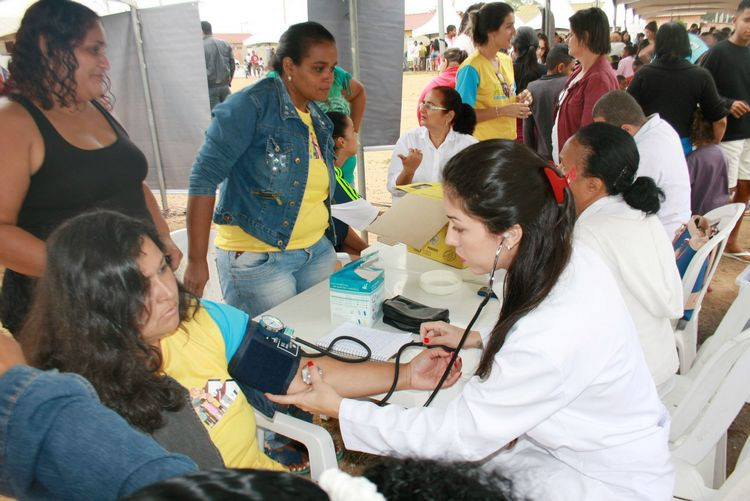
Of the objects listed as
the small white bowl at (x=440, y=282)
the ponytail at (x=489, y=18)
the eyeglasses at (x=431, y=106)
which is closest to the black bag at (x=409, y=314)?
the small white bowl at (x=440, y=282)

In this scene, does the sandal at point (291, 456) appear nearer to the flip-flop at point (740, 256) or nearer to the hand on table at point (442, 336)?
the hand on table at point (442, 336)

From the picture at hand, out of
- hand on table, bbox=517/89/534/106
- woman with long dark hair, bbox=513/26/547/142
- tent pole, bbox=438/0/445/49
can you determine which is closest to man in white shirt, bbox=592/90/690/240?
hand on table, bbox=517/89/534/106

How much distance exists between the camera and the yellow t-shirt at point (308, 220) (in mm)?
1949

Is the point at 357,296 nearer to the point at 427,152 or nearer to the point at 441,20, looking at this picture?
the point at 427,152

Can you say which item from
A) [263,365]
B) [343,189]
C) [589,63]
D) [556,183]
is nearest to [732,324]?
[556,183]

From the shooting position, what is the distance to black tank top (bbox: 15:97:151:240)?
4.73 feet

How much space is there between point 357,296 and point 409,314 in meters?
0.17

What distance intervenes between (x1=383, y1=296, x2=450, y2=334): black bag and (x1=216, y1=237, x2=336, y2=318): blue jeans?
44 centimetres

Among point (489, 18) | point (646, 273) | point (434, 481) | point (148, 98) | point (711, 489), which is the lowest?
point (711, 489)

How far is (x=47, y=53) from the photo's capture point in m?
1.45

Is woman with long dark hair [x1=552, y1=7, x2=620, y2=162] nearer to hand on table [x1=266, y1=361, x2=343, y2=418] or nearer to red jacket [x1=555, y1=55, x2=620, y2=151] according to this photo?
red jacket [x1=555, y1=55, x2=620, y2=151]

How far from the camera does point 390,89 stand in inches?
177

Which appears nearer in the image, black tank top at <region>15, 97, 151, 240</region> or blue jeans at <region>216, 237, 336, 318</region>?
black tank top at <region>15, 97, 151, 240</region>

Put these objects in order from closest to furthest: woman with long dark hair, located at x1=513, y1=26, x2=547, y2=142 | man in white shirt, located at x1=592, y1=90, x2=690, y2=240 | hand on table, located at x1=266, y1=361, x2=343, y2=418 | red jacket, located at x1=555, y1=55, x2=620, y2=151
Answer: hand on table, located at x1=266, y1=361, x2=343, y2=418, man in white shirt, located at x1=592, y1=90, x2=690, y2=240, red jacket, located at x1=555, y1=55, x2=620, y2=151, woman with long dark hair, located at x1=513, y1=26, x2=547, y2=142
